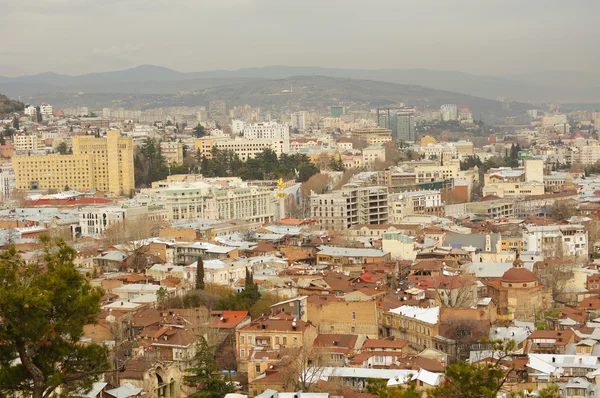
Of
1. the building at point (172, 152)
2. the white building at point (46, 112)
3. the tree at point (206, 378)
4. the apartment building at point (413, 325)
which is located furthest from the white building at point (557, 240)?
the white building at point (46, 112)

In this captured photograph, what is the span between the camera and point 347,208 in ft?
141

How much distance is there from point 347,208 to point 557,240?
10.6m

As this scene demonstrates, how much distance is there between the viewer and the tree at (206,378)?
17.7 meters

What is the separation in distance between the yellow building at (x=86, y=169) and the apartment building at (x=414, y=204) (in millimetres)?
15016

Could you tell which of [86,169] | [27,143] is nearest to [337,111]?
[27,143]

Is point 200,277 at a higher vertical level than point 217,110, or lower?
higher

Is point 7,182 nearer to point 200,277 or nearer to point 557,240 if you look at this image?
point 557,240

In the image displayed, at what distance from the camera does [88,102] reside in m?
178

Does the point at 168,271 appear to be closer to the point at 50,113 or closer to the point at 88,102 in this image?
the point at 50,113

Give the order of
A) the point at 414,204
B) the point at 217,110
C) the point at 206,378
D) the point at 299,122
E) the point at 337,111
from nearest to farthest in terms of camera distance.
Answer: the point at 206,378
the point at 414,204
the point at 299,122
the point at 337,111
the point at 217,110

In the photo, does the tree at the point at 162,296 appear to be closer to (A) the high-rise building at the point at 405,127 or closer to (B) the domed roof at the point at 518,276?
(B) the domed roof at the point at 518,276

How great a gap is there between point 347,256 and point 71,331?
2086 centimetres

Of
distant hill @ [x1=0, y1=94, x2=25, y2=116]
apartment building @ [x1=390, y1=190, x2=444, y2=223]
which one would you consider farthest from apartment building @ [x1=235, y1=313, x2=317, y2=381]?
distant hill @ [x1=0, y1=94, x2=25, y2=116]

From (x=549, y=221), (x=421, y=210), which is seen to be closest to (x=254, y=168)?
(x=421, y=210)
